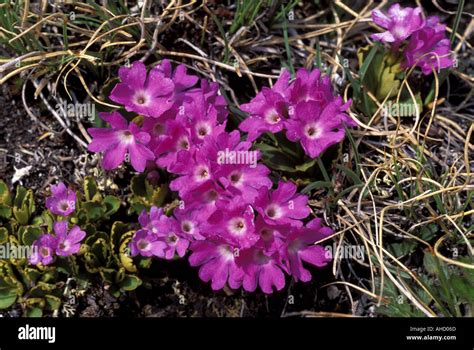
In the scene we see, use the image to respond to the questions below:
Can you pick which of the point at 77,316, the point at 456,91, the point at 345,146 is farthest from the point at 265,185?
the point at 456,91

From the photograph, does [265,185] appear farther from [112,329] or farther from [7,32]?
[7,32]

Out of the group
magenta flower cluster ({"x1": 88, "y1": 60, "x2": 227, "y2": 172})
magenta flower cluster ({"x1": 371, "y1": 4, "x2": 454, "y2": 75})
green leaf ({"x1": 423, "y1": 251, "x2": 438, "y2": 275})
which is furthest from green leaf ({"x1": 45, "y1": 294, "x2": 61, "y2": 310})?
magenta flower cluster ({"x1": 371, "y1": 4, "x2": 454, "y2": 75})

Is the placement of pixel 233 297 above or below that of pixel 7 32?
below

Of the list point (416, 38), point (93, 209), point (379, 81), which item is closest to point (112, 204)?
point (93, 209)

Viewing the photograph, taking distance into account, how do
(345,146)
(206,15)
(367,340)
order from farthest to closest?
(206,15) → (345,146) → (367,340)

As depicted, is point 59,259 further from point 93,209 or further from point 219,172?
point 219,172

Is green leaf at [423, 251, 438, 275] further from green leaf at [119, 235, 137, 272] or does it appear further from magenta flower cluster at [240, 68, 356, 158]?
green leaf at [119, 235, 137, 272]
